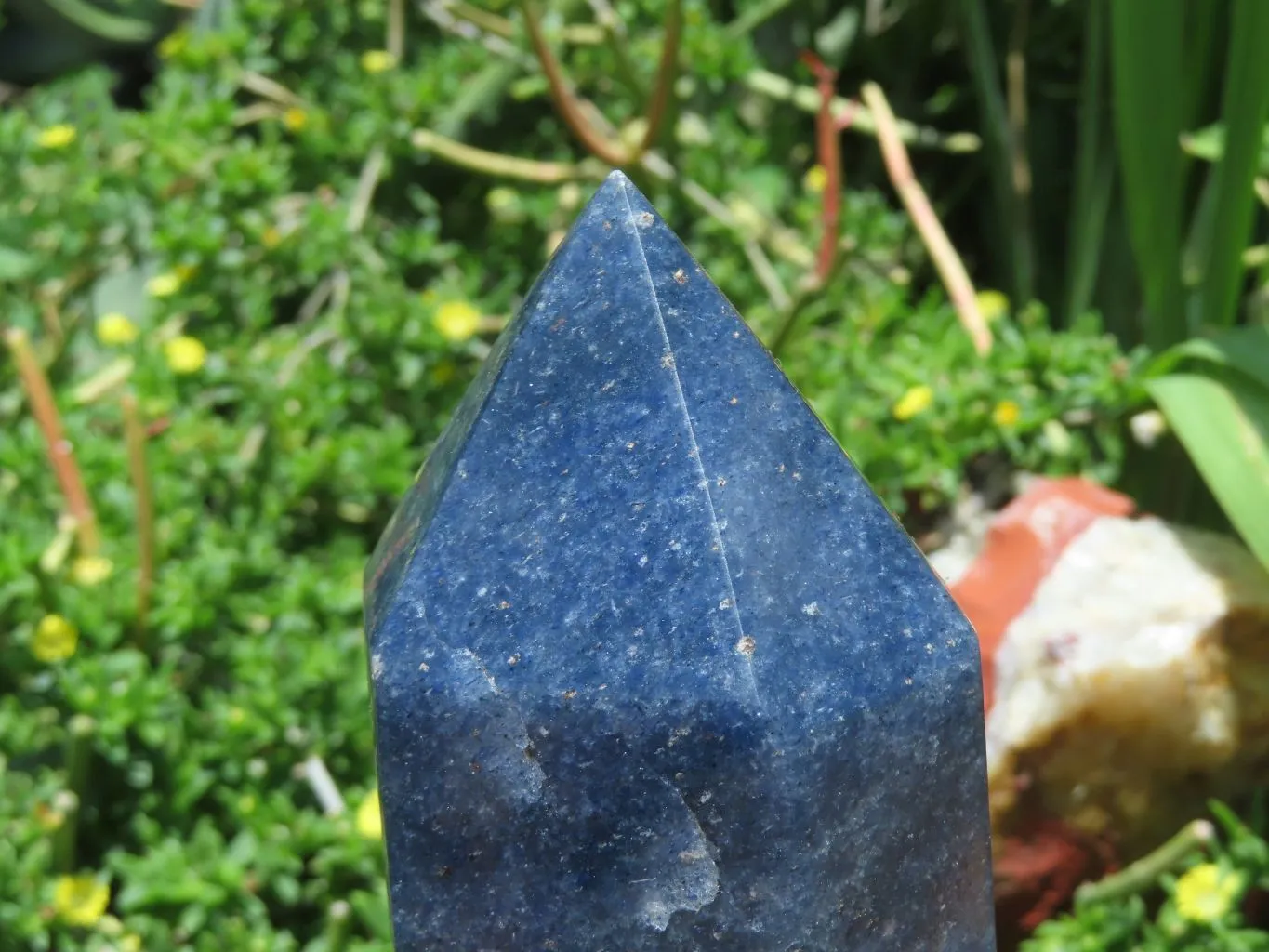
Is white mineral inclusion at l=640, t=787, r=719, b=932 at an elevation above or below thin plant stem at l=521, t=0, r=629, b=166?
above

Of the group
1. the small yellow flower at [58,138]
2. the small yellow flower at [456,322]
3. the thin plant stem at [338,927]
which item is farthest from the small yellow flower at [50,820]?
the small yellow flower at [58,138]

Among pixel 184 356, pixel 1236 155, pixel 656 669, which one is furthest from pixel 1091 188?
pixel 656 669

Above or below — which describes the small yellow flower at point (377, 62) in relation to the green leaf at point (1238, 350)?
below

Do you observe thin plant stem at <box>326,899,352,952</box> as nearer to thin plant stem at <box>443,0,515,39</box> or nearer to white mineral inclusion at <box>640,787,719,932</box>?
white mineral inclusion at <box>640,787,719,932</box>

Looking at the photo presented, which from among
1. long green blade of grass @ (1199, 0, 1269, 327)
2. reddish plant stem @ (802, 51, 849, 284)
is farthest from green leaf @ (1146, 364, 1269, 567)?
reddish plant stem @ (802, 51, 849, 284)

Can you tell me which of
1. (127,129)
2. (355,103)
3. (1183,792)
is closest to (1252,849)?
(1183,792)

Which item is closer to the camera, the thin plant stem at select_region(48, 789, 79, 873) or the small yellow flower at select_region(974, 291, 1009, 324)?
the thin plant stem at select_region(48, 789, 79, 873)

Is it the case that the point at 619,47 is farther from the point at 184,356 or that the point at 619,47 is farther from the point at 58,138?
the point at 58,138

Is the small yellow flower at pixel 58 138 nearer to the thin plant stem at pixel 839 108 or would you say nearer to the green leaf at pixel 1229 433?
the thin plant stem at pixel 839 108
